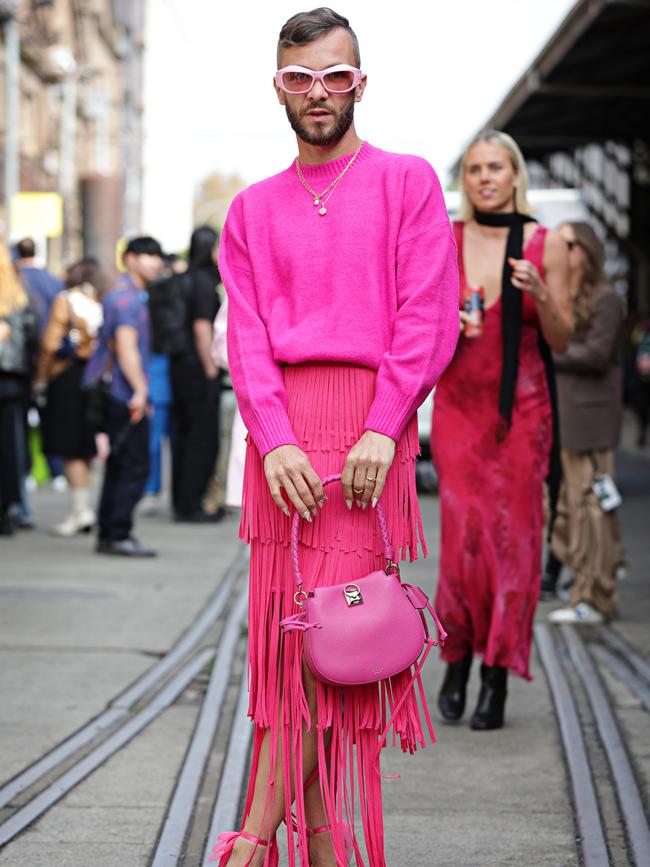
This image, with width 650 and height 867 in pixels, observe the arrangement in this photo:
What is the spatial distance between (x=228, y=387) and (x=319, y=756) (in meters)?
10.1

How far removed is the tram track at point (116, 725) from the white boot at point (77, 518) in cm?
339

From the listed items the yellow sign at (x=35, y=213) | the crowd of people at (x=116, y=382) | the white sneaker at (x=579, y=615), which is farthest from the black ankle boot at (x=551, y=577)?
the yellow sign at (x=35, y=213)

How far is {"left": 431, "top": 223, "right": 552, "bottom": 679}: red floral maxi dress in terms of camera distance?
217 inches

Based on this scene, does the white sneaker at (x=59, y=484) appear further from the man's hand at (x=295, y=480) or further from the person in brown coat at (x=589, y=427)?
the man's hand at (x=295, y=480)

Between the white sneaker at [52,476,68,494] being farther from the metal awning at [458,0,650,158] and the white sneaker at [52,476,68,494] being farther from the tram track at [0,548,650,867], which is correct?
the tram track at [0,548,650,867]

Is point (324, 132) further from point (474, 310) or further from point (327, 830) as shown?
point (474, 310)

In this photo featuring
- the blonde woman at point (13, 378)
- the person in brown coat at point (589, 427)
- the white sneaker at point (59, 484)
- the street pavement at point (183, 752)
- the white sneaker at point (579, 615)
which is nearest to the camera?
the street pavement at point (183, 752)

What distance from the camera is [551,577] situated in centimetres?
905

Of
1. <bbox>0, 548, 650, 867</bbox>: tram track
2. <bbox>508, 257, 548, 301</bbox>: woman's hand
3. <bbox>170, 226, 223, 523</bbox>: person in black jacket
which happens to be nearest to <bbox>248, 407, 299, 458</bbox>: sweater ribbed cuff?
<bbox>0, 548, 650, 867</bbox>: tram track

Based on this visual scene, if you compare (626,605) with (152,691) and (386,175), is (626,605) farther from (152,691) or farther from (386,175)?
Answer: (386,175)

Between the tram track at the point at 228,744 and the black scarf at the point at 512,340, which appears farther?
the black scarf at the point at 512,340

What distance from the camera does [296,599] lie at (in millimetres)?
3328

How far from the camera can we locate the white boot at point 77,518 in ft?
37.9

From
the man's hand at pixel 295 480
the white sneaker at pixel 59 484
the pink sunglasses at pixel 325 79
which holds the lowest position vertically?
the white sneaker at pixel 59 484
